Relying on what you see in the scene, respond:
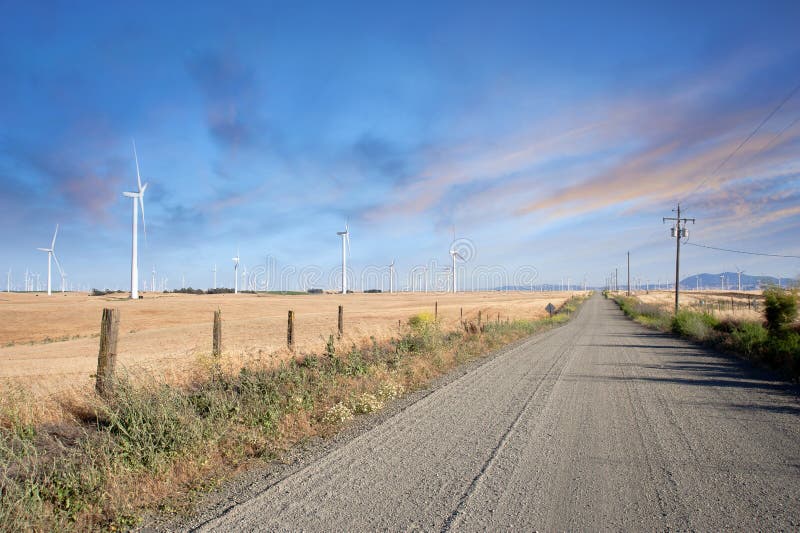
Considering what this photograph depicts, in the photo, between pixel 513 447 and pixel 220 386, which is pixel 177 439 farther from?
pixel 513 447

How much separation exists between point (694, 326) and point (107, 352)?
26.9 m

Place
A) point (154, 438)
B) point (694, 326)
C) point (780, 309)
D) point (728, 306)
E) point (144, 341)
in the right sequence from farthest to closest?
point (728, 306) → point (144, 341) → point (694, 326) → point (780, 309) → point (154, 438)

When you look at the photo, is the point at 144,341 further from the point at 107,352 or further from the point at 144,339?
the point at 107,352

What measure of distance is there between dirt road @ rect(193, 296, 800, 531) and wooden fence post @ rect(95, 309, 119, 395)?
4477 millimetres

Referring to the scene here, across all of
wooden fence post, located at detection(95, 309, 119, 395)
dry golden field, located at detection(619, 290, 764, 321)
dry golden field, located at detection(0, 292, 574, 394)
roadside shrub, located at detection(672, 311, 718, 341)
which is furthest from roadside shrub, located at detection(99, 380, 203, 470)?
roadside shrub, located at detection(672, 311, 718, 341)

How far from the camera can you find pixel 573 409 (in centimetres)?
867

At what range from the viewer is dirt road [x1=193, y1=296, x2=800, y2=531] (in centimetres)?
441

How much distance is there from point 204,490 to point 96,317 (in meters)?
55.0

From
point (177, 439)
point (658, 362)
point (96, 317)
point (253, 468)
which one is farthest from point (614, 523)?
point (96, 317)

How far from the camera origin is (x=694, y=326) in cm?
2491

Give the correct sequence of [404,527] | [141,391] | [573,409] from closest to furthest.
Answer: [404,527] → [141,391] → [573,409]

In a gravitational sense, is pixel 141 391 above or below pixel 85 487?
above

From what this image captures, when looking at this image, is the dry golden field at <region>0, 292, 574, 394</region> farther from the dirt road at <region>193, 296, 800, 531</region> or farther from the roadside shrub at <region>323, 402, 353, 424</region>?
the dirt road at <region>193, 296, 800, 531</region>

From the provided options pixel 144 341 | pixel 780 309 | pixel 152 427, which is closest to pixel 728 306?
pixel 780 309
